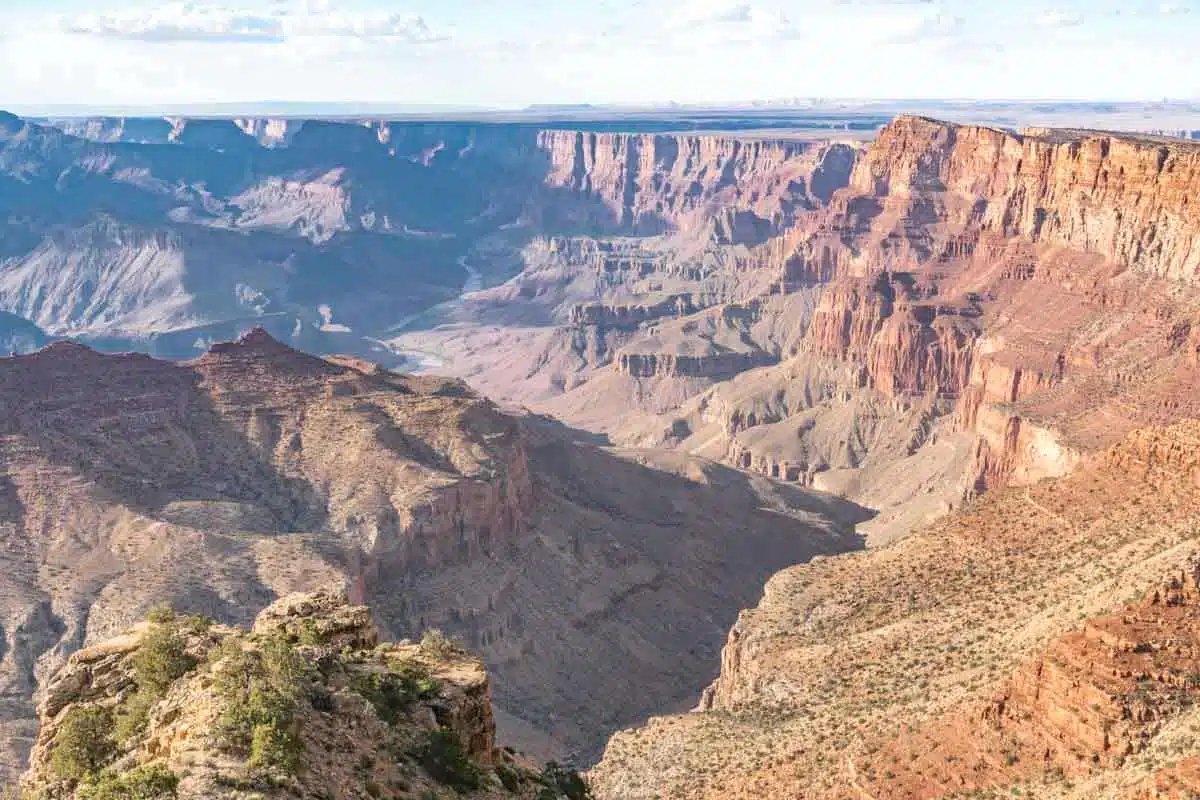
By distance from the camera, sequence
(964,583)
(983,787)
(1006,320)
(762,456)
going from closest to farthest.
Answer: (983,787)
(964,583)
(1006,320)
(762,456)

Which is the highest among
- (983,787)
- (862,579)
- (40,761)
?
(40,761)

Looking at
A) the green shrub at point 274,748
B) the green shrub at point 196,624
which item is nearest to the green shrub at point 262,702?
the green shrub at point 274,748

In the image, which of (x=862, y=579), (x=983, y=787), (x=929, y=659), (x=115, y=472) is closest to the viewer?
(x=983, y=787)

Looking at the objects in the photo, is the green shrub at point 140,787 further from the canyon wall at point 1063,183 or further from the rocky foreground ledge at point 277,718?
the canyon wall at point 1063,183

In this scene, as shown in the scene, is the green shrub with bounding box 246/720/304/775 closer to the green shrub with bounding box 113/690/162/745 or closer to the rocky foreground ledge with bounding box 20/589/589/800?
the rocky foreground ledge with bounding box 20/589/589/800

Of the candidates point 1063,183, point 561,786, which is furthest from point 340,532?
point 1063,183

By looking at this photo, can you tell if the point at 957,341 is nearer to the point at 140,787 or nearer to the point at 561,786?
the point at 561,786

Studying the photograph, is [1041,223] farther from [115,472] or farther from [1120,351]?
[115,472]

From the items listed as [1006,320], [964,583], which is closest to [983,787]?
[964,583]
